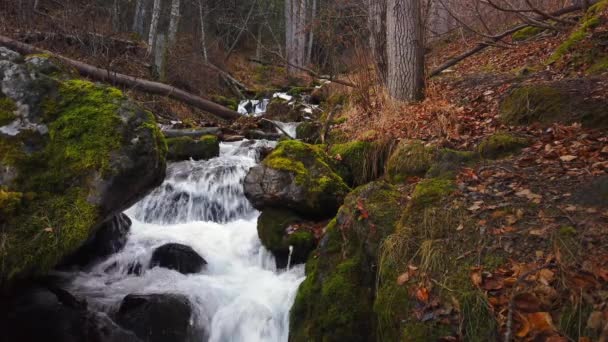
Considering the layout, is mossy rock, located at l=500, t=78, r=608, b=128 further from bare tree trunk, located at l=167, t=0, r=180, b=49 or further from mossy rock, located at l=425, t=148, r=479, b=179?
bare tree trunk, located at l=167, t=0, r=180, b=49

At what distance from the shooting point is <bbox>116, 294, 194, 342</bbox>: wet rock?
454 centimetres

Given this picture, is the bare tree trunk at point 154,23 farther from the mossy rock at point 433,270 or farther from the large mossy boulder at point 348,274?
the mossy rock at point 433,270

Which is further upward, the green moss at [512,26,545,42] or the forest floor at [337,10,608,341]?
the green moss at [512,26,545,42]

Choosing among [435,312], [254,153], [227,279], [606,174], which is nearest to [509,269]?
[435,312]

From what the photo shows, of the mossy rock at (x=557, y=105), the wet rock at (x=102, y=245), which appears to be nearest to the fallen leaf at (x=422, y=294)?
the mossy rock at (x=557, y=105)

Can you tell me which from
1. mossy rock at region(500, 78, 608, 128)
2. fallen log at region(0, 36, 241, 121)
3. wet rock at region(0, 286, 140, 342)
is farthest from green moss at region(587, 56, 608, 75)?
fallen log at region(0, 36, 241, 121)

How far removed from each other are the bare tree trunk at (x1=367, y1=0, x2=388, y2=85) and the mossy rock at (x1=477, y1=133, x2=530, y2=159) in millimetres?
4336

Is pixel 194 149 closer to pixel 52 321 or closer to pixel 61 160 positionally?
pixel 61 160

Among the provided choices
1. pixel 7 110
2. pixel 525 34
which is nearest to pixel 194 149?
pixel 7 110

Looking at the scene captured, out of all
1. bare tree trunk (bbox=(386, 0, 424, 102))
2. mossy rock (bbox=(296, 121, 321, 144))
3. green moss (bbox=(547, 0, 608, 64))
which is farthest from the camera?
mossy rock (bbox=(296, 121, 321, 144))

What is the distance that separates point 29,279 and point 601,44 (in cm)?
831

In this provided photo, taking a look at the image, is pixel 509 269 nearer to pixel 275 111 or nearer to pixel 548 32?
pixel 548 32

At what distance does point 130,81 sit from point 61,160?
7825 millimetres

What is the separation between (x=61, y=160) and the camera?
4.94 metres
